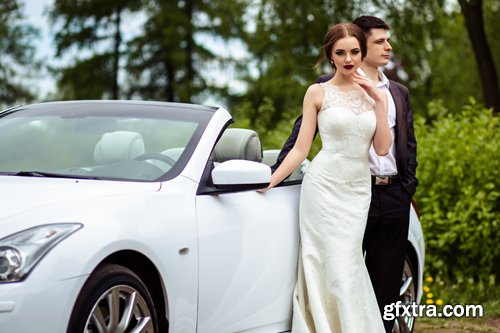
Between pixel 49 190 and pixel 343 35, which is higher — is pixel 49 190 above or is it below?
below

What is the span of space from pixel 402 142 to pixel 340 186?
48 centimetres

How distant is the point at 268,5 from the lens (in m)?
19.6

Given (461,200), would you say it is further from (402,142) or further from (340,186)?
(340,186)

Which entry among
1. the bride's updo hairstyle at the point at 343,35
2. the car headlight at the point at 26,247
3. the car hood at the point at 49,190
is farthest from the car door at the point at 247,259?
the car headlight at the point at 26,247

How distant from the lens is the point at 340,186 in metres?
5.68

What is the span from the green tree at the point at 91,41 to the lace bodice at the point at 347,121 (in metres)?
30.7

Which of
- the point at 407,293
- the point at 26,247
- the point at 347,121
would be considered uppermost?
the point at 347,121

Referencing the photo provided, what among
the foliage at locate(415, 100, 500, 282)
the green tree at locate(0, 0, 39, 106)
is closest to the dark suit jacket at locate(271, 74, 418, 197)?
the foliage at locate(415, 100, 500, 282)

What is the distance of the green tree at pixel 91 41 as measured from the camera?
118ft

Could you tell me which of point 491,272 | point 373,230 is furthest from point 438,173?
point 373,230

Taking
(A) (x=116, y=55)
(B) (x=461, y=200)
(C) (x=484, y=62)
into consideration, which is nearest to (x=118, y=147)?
(B) (x=461, y=200)

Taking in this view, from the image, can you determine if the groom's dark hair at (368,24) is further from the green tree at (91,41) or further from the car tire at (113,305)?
the green tree at (91,41)

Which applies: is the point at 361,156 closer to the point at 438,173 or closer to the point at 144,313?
the point at 144,313

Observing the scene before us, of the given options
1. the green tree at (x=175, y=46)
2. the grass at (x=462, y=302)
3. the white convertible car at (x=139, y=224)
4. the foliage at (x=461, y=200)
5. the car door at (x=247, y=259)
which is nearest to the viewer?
the white convertible car at (x=139, y=224)
